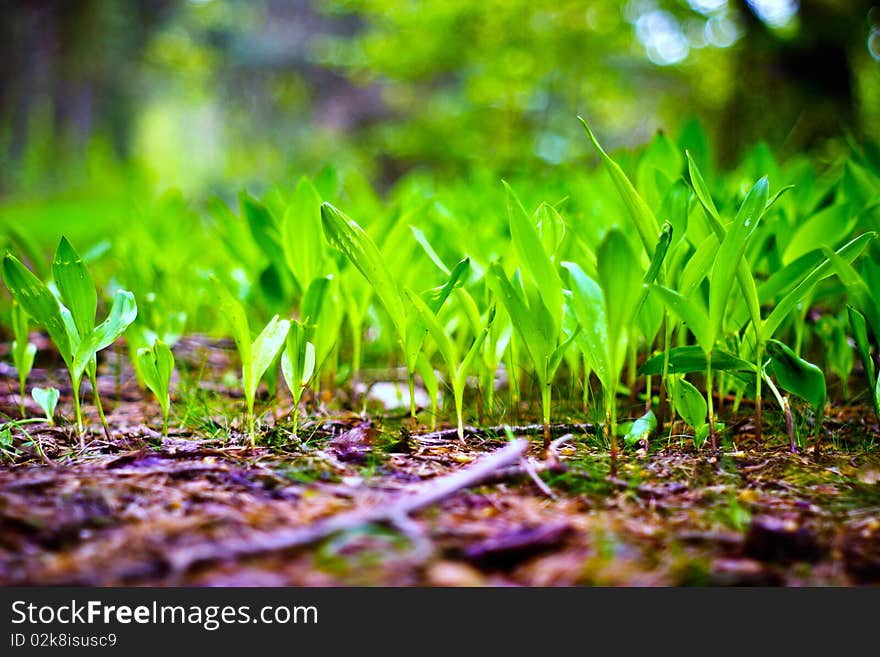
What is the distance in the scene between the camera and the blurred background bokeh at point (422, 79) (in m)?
4.12

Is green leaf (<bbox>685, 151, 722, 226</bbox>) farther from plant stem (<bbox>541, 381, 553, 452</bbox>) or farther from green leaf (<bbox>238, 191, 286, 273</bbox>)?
green leaf (<bbox>238, 191, 286, 273</bbox>)

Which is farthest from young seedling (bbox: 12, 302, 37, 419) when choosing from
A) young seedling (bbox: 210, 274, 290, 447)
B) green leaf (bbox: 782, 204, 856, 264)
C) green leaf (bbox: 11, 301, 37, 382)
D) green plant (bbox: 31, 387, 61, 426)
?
green leaf (bbox: 782, 204, 856, 264)

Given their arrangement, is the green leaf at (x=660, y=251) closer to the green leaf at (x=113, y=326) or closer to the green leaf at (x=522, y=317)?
the green leaf at (x=522, y=317)

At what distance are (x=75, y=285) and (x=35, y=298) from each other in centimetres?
6

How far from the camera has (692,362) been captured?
1018mm

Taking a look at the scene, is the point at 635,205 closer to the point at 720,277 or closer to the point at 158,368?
the point at 720,277

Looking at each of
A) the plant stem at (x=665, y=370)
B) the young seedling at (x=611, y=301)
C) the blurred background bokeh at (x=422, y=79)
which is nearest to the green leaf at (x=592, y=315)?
the young seedling at (x=611, y=301)

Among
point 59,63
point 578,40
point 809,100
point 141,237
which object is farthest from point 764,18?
point 59,63

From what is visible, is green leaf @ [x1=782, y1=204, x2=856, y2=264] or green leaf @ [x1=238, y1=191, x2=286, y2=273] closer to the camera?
green leaf @ [x1=782, y1=204, x2=856, y2=264]

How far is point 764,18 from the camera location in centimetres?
421

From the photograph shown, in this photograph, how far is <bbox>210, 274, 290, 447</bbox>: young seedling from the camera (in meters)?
1.03

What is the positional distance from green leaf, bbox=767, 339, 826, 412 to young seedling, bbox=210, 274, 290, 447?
2.64ft

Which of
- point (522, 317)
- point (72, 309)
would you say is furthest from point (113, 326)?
point (522, 317)

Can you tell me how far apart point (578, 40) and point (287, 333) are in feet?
17.6
